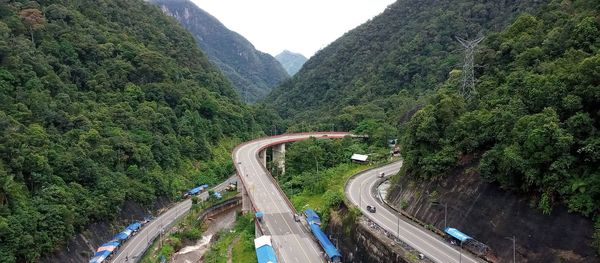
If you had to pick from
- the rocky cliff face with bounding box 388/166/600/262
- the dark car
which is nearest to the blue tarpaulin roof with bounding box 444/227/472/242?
the rocky cliff face with bounding box 388/166/600/262

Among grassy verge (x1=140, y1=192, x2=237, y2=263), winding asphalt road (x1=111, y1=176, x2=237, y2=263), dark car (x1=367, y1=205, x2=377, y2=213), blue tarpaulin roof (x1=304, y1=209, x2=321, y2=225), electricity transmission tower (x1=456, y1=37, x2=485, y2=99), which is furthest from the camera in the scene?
grassy verge (x1=140, y1=192, x2=237, y2=263)

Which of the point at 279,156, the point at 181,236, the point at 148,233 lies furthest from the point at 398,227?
the point at 279,156

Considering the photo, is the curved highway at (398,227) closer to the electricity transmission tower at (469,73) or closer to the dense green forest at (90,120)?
the electricity transmission tower at (469,73)

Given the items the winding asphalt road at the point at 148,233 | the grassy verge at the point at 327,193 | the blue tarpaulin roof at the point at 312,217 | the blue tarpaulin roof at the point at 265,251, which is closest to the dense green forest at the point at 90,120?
the winding asphalt road at the point at 148,233

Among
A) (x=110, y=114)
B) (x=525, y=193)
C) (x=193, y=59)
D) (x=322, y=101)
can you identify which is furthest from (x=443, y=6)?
(x=525, y=193)

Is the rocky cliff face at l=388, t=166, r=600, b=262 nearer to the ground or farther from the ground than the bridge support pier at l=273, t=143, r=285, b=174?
farther from the ground

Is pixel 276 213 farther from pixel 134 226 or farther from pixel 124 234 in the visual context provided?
pixel 134 226

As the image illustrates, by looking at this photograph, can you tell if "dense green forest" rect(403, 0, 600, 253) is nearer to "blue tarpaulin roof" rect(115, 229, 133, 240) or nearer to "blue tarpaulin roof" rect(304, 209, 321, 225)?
"blue tarpaulin roof" rect(304, 209, 321, 225)
